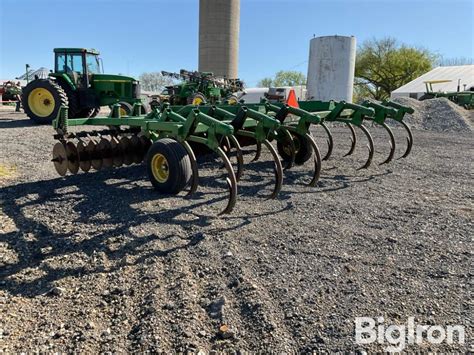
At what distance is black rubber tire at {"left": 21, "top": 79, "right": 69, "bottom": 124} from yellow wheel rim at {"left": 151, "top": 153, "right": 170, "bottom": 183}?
7.29m

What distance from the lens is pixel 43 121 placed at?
11.3m

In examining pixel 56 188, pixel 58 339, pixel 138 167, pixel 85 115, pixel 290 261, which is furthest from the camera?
pixel 85 115

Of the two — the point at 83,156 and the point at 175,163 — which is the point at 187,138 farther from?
the point at 83,156

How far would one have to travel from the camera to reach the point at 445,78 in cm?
3150

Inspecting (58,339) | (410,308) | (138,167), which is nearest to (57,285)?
(58,339)

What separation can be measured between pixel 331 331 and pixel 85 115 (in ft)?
40.0

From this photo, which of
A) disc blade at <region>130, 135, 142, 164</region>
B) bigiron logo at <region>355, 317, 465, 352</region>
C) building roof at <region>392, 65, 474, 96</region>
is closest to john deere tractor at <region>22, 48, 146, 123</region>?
disc blade at <region>130, 135, 142, 164</region>

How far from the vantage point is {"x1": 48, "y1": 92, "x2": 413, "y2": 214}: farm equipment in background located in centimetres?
420

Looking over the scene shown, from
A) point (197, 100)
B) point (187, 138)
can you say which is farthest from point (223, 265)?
point (197, 100)

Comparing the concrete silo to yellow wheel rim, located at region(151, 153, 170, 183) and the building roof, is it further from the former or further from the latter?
yellow wheel rim, located at region(151, 153, 170, 183)

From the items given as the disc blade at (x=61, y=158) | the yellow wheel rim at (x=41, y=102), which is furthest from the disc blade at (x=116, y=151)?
the yellow wheel rim at (x=41, y=102)

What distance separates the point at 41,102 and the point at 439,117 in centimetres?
1348

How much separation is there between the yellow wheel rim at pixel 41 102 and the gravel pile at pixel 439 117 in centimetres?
1188

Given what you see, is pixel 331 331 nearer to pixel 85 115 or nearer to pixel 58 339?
pixel 58 339
